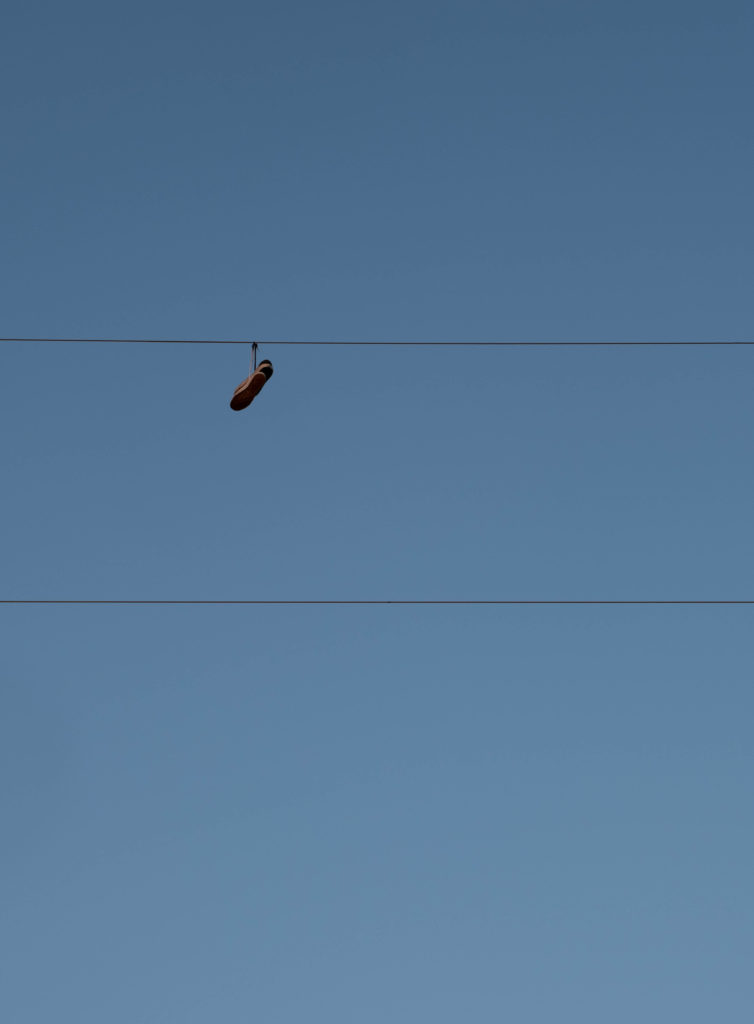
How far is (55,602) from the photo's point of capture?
10234 mm

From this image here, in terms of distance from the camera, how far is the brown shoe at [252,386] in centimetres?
955

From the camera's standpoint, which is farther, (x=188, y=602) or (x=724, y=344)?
(x=188, y=602)

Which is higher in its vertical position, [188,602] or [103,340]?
[103,340]

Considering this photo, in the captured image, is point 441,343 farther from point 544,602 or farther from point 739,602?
point 739,602

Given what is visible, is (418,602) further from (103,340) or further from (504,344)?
(103,340)

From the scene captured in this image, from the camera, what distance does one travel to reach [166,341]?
31.6ft

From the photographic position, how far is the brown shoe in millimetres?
9555

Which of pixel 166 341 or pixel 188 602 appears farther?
pixel 188 602

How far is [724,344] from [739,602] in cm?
234

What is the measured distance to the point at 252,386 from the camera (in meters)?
9.59

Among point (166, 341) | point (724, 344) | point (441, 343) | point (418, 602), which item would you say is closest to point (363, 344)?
point (441, 343)

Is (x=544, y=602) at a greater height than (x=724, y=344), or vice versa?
(x=724, y=344)

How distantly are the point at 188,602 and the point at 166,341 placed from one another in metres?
2.49

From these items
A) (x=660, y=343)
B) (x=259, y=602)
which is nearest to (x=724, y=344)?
(x=660, y=343)
